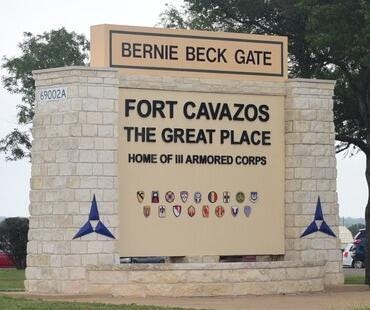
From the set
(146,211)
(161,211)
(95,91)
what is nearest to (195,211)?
(161,211)

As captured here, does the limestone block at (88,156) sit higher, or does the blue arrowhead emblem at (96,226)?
the limestone block at (88,156)

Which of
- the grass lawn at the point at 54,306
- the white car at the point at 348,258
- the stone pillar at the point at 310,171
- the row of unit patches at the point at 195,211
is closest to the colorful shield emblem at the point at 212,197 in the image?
the row of unit patches at the point at 195,211

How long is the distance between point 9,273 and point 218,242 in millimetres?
15333

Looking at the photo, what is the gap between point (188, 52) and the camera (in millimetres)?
26906

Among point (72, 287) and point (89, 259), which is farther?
point (89, 259)

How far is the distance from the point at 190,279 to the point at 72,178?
10.6 feet

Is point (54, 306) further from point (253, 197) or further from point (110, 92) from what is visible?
point (253, 197)

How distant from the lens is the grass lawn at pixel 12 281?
101 ft

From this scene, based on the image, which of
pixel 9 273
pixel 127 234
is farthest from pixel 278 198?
pixel 9 273

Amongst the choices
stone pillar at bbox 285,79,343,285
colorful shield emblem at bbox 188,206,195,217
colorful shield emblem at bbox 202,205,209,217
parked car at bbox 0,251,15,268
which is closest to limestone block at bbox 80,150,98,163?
colorful shield emblem at bbox 188,206,195,217

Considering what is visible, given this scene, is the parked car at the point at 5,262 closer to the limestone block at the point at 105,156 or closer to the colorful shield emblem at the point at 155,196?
the colorful shield emblem at the point at 155,196

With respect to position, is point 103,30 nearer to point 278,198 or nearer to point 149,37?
point 149,37

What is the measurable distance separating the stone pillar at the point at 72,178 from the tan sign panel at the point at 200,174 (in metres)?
0.38

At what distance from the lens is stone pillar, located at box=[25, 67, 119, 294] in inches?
998
